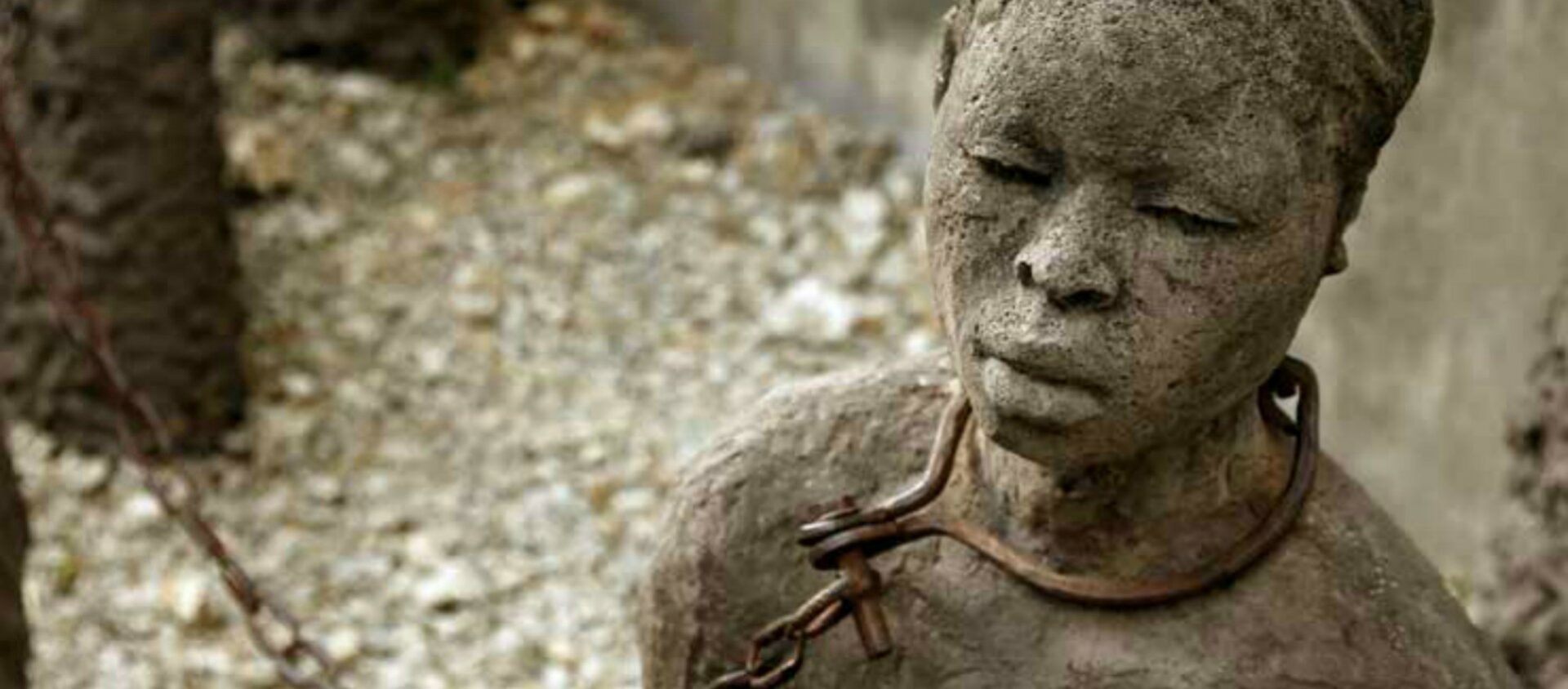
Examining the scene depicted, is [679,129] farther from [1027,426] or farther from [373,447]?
[1027,426]

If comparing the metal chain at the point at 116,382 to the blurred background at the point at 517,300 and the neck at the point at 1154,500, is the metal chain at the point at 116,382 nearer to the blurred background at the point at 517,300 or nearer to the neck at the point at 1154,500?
the blurred background at the point at 517,300

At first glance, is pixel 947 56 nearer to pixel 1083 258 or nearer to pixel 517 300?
pixel 1083 258

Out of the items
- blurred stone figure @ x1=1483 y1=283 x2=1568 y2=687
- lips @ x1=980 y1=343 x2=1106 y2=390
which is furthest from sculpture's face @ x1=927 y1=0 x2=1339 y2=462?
blurred stone figure @ x1=1483 y1=283 x2=1568 y2=687

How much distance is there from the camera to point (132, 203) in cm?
359

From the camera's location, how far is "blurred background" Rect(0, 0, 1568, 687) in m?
3.06

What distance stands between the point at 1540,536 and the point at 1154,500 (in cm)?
114

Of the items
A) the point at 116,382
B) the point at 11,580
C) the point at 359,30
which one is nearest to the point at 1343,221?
the point at 11,580

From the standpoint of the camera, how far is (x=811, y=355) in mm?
3799

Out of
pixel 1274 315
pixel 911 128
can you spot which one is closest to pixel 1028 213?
pixel 1274 315

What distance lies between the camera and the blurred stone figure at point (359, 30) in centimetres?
453

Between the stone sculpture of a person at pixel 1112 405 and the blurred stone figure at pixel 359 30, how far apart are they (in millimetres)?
3006

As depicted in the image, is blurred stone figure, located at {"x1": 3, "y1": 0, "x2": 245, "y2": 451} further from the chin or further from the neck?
the chin

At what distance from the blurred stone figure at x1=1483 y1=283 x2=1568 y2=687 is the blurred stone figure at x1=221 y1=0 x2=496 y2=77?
97.7 inches

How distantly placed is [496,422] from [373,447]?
172mm
